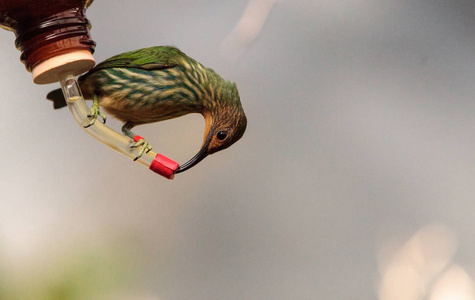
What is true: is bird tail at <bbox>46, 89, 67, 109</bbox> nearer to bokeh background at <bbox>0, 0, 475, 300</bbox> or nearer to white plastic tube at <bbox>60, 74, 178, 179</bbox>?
white plastic tube at <bbox>60, 74, 178, 179</bbox>

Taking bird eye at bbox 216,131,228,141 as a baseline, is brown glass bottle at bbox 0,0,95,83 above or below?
above

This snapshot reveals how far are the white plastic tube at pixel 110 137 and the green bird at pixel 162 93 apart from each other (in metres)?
0.03

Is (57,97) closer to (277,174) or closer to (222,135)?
(222,135)

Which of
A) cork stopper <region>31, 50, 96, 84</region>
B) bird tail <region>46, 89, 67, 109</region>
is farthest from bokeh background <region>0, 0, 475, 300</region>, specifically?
cork stopper <region>31, 50, 96, 84</region>

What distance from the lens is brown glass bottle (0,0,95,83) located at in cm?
52

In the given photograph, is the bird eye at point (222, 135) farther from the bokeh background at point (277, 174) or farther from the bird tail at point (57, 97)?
the bokeh background at point (277, 174)

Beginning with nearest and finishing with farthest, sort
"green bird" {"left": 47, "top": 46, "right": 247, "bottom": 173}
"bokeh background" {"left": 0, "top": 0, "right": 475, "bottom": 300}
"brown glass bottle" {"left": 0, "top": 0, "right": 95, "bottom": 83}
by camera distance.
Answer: "brown glass bottle" {"left": 0, "top": 0, "right": 95, "bottom": 83}, "green bird" {"left": 47, "top": 46, "right": 247, "bottom": 173}, "bokeh background" {"left": 0, "top": 0, "right": 475, "bottom": 300}

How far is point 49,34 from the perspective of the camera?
0.53 meters

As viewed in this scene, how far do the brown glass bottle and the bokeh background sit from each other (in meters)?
1.02

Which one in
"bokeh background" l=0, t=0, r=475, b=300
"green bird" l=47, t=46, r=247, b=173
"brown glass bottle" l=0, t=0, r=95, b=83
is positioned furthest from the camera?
"bokeh background" l=0, t=0, r=475, b=300

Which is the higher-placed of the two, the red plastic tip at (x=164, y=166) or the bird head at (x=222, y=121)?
the bird head at (x=222, y=121)

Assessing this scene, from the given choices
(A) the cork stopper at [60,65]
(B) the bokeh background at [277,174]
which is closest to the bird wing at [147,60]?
(A) the cork stopper at [60,65]

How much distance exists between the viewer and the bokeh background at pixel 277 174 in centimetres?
157

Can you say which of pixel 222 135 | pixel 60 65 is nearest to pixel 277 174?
pixel 222 135
